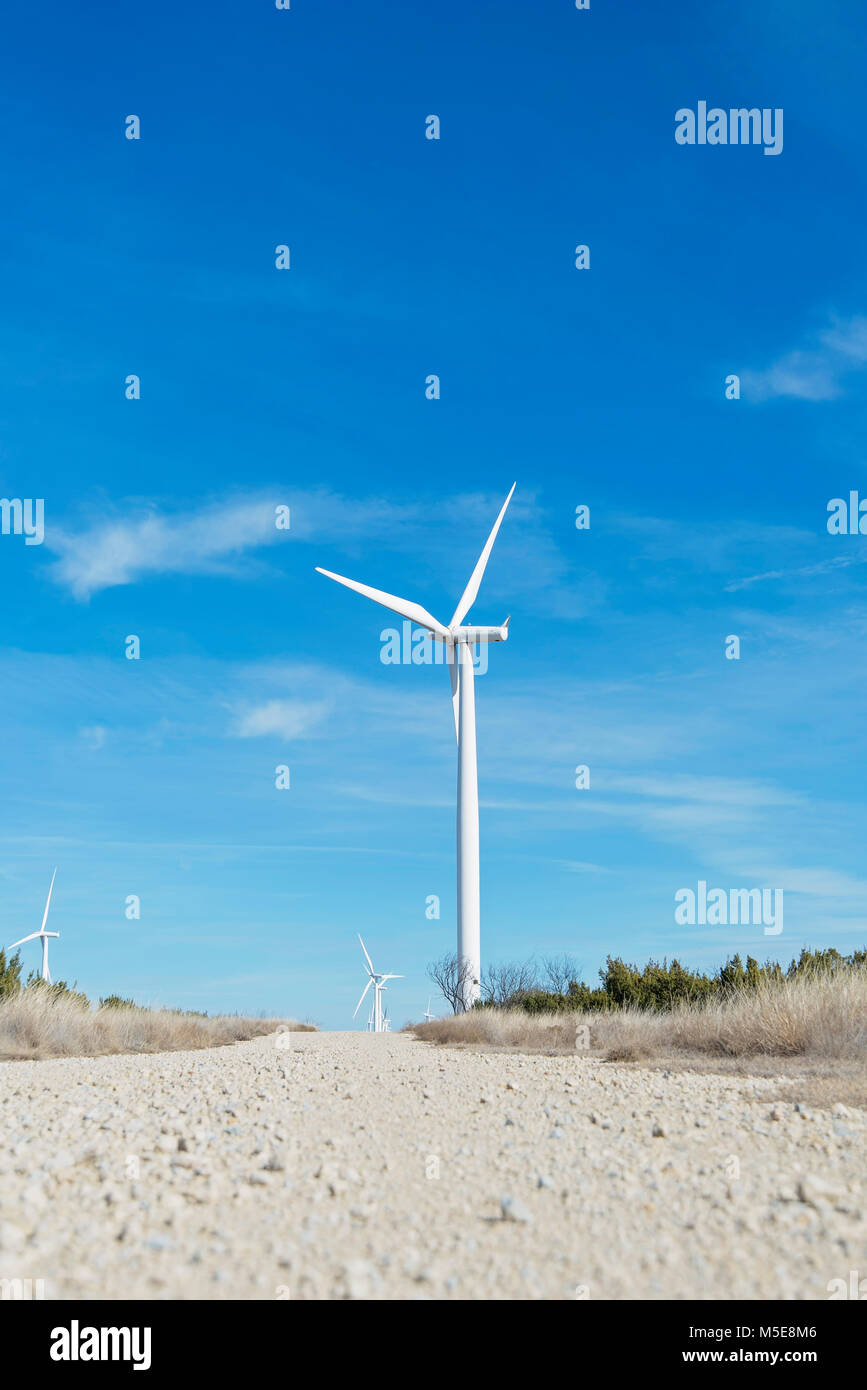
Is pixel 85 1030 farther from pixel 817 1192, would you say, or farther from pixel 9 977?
pixel 817 1192

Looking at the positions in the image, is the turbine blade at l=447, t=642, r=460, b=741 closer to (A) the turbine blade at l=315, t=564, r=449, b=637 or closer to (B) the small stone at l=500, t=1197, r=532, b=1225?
(A) the turbine blade at l=315, t=564, r=449, b=637

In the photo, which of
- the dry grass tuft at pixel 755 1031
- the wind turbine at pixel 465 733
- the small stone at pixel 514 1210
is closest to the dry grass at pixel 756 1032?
the dry grass tuft at pixel 755 1031

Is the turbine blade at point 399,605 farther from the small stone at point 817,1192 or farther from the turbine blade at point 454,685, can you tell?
the small stone at point 817,1192

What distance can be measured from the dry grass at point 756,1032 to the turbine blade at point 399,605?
26.5 meters

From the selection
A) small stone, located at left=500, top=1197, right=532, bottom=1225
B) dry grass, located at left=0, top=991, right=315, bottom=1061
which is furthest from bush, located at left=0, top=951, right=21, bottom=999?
small stone, located at left=500, top=1197, right=532, bottom=1225

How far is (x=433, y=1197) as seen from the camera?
6070 millimetres

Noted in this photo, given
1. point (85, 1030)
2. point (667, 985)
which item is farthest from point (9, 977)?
point (667, 985)

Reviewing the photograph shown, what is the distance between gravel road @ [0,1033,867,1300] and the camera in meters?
4.82

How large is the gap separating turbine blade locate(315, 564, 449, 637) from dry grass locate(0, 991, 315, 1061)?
21847mm

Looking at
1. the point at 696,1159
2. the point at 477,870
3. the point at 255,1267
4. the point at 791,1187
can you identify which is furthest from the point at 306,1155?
the point at 477,870

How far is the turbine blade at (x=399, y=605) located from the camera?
4469 centimetres
